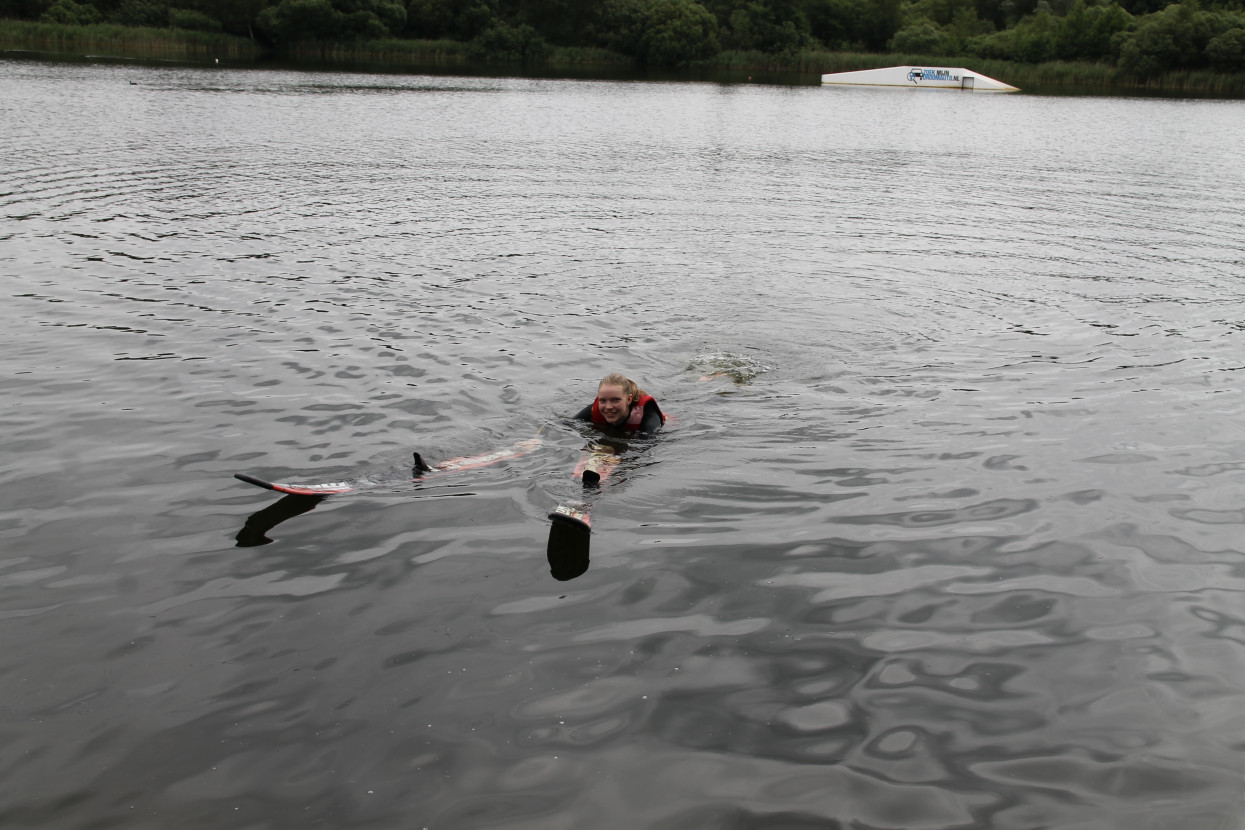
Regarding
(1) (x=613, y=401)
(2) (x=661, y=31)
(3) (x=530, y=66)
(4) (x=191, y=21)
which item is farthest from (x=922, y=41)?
(1) (x=613, y=401)

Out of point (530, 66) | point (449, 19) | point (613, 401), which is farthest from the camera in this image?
point (449, 19)

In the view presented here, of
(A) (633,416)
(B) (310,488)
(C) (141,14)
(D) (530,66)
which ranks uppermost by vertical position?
(C) (141,14)

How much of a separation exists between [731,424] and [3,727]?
25.7 ft

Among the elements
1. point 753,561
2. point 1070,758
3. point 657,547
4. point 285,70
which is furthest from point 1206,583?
point 285,70

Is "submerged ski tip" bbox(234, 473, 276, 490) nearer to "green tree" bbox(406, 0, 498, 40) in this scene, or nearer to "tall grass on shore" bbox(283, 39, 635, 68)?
"tall grass on shore" bbox(283, 39, 635, 68)

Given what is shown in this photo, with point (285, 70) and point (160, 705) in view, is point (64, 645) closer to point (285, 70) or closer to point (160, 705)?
point (160, 705)

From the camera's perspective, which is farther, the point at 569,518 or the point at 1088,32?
the point at 1088,32

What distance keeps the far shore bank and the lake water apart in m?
58.5

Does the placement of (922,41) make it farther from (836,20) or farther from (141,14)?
(141,14)

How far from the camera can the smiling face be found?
10.3 m

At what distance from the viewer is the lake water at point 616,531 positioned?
5.94 m

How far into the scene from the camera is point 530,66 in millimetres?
92125

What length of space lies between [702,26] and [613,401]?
105 metres

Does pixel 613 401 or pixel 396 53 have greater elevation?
pixel 396 53
